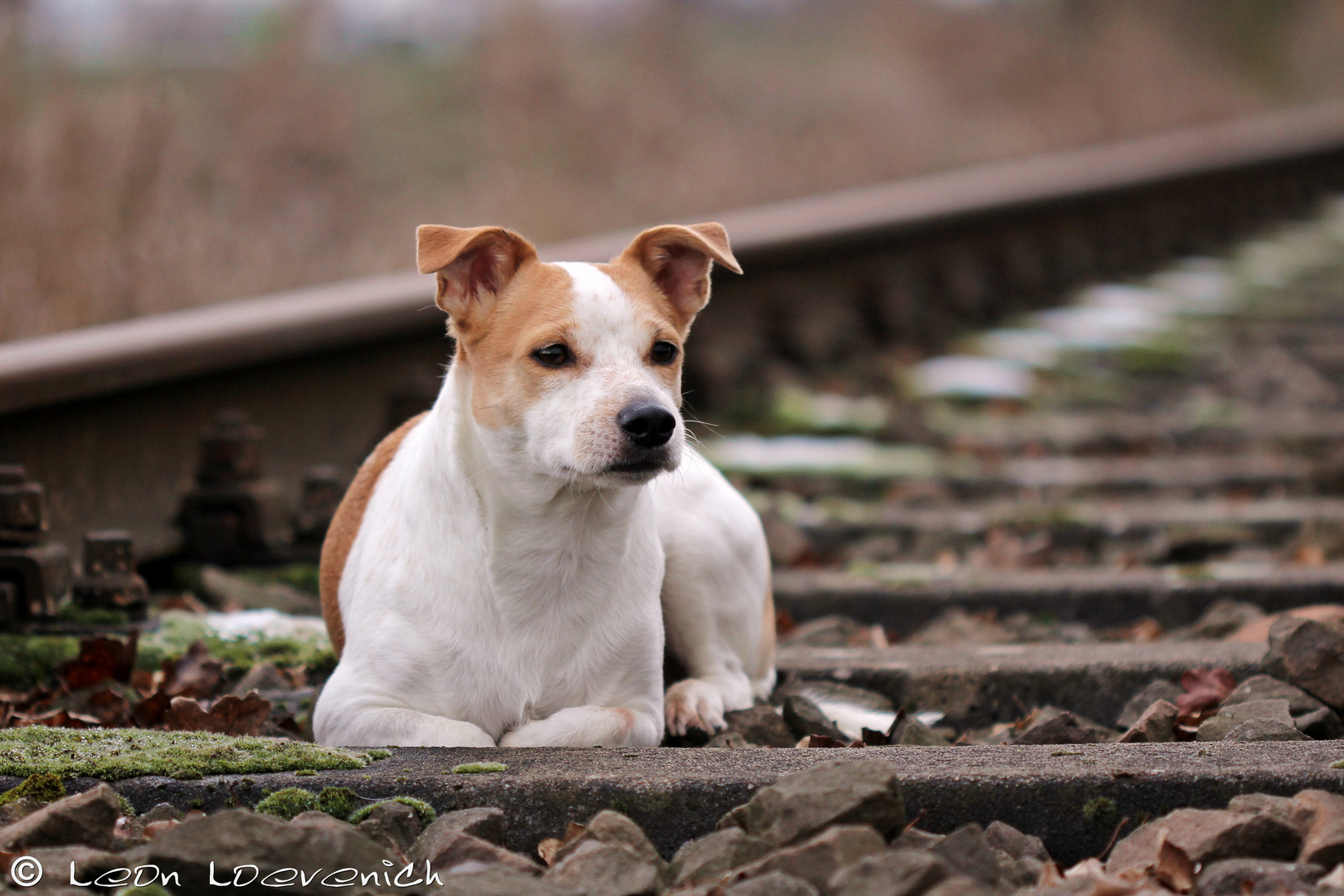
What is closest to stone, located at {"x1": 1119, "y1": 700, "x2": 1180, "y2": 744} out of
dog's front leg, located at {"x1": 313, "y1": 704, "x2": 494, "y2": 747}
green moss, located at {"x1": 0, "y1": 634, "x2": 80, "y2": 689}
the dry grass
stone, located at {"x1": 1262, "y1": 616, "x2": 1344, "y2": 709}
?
stone, located at {"x1": 1262, "y1": 616, "x2": 1344, "y2": 709}

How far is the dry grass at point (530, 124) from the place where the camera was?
681 cm

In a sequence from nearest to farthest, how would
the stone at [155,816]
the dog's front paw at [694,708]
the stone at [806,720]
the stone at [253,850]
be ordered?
the stone at [253,850] → the stone at [155,816] → the stone at [806,720] → the dog's front paw at [694,708]

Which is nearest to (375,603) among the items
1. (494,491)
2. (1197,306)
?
(494,491)

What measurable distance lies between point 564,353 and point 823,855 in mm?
1406

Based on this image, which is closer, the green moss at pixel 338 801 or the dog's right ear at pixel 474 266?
the green moss at pixel 338 801

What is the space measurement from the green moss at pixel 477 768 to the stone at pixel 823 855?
61cm

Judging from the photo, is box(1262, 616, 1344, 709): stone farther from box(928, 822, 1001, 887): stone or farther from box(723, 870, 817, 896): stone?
box(723, 870, 817, 896): stone

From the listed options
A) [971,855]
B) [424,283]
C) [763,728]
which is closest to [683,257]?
[763,728]

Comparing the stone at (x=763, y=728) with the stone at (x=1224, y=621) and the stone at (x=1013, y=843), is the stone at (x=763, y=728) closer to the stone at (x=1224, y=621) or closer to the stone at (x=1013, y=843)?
the stone at (x=1013, y=843)

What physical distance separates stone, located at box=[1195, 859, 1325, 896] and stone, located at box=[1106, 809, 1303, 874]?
0.16 ft

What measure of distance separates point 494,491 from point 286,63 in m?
7.44

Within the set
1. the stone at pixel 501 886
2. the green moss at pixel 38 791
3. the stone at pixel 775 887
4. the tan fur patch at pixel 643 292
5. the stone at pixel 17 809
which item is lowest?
the stone at pixel 775 887

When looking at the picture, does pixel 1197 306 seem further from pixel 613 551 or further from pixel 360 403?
pixel 613 551

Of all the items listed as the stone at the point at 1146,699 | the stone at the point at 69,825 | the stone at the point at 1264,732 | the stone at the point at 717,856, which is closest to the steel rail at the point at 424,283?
the stone at the point at 69,825
